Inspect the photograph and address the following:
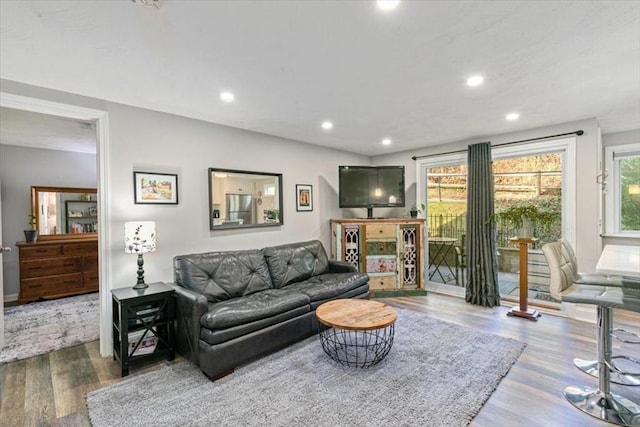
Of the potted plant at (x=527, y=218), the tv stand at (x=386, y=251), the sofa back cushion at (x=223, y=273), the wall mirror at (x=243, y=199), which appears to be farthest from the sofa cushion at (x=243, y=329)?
the potted plant at (x=527, y=218)

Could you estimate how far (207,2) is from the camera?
1.50 metres

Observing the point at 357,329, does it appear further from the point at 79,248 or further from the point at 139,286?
the point at 79,248

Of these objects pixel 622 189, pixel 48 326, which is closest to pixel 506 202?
pixel 622 189

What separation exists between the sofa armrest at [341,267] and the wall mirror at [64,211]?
12.6 ft

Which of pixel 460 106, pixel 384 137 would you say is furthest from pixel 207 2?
pixel 384 137

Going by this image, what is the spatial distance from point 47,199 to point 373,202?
537 cm

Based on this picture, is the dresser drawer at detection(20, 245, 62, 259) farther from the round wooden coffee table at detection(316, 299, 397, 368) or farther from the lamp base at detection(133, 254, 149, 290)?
the round wooden coffee table at detection(316, 299, 397, 368)

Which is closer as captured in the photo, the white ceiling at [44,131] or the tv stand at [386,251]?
the white ceiling at [44,131]

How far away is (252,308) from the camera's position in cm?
263

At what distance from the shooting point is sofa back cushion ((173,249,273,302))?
9.68 feet

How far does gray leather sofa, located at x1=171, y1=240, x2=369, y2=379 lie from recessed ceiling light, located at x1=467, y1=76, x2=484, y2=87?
2423 millimetres

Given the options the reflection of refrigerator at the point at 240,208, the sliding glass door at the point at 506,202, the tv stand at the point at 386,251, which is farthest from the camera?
the tv stand at the point at 386,251

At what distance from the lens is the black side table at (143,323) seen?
244cm

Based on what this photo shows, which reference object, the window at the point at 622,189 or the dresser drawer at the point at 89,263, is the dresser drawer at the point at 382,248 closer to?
the window at the point at 622,189
